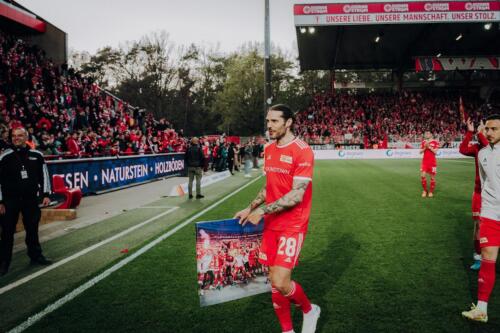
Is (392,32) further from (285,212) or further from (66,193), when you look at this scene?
(285,212)

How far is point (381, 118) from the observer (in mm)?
43250

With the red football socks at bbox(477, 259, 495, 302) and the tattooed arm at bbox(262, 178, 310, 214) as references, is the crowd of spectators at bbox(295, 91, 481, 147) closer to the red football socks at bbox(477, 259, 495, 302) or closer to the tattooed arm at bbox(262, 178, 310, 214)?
the red football socks at bbox(477, 259, 495, 302)

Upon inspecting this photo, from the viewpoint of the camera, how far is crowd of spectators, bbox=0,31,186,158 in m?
15.3

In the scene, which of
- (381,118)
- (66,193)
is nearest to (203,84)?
(381,118)

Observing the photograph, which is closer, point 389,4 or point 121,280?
point 121,280

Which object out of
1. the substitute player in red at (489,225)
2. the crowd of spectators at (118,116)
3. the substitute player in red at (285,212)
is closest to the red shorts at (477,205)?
the substitute player in red at (489,225)

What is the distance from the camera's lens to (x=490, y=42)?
134 ft

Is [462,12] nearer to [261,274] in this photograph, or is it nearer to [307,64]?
[307,64]

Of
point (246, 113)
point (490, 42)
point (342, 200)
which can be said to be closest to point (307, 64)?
point (246, 113)

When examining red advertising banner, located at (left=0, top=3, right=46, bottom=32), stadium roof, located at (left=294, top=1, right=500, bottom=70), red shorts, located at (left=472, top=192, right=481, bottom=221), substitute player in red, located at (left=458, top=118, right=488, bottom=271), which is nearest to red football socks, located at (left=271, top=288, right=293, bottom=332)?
A: substitute player in red, located at (left=458, top=118, right=488, bottom=271)

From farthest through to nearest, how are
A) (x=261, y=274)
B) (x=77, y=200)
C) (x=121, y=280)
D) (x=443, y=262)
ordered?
1. (x=77, y=200)
2. (x=443, y=262)
3. (x=121, y=280)
4. (x=261, y=274)

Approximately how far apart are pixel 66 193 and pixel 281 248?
28.7 feet

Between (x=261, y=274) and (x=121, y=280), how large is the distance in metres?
2.39

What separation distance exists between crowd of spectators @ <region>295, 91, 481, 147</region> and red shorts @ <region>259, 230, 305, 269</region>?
3539 cm
